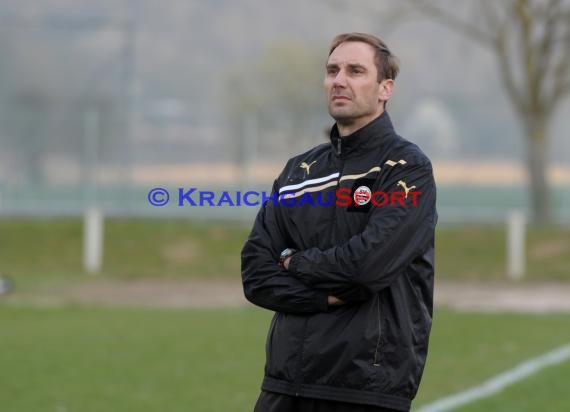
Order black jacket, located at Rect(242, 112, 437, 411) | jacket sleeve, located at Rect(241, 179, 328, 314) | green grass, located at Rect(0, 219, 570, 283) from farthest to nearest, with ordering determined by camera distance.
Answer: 1. green grass, located at Rect(0, 219, 570, 283)
2. jacket sleeve, located at Rect(241, 179, 328, 314)
3. black jacket, located at Rect(242, 112, 437, 411)

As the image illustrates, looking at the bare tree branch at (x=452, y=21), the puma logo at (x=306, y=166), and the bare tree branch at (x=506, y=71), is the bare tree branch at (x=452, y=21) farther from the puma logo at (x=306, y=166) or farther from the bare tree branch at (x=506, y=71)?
A: the puma logo at (x=306, y=166)

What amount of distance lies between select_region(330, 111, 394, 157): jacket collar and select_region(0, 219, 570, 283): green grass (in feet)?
55.6

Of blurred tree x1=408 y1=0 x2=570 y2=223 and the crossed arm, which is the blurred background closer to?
blurred tree x1=408 y1=0 x2=570 y2=223

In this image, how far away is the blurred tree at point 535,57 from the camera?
26.0 m

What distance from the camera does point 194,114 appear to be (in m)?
28.2

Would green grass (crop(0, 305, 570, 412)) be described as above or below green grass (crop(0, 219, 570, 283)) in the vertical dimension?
below

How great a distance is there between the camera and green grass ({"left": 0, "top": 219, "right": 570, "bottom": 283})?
22.1 m

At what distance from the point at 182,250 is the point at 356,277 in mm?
19496

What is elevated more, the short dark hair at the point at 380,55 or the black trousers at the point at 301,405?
the short dark hair at the point at 380,55

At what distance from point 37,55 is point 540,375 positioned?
2076 cm

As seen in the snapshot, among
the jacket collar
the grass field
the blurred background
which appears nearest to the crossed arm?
the jacket collar

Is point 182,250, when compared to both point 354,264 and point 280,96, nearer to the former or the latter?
point 280,96

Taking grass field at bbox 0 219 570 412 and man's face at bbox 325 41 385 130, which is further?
grass field at bbox 0 219 570 412

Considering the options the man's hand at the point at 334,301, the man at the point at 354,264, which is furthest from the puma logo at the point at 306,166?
the man's hand at the point at 334,301
